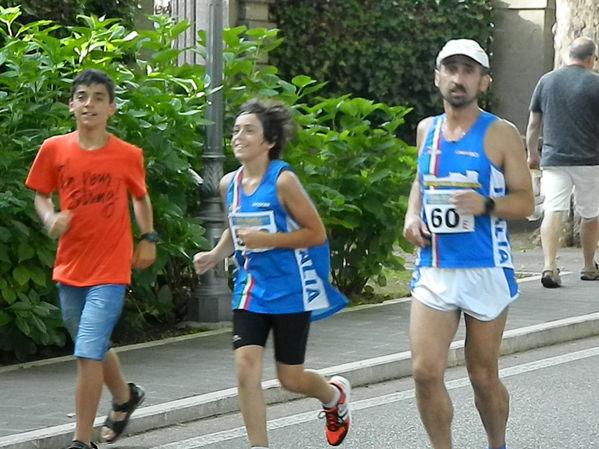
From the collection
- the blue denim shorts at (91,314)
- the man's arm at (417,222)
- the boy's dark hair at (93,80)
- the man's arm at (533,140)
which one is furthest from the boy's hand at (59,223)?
the man's arm at (533,140)

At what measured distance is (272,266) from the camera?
6395 millimetres

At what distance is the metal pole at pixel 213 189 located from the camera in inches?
413

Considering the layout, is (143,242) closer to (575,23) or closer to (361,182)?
(361,182)

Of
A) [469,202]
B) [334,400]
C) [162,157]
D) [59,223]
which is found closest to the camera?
[469,202]

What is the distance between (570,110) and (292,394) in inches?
214

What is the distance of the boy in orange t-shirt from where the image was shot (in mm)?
6762

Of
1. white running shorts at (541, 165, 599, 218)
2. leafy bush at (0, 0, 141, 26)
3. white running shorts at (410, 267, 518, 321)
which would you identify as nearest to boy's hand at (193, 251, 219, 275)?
white running shorts at (410, 267, 518, 321)

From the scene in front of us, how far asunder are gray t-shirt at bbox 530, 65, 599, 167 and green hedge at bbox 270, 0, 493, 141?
694 centimetres

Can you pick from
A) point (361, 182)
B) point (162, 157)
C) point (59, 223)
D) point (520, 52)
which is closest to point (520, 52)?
point (520, 52)

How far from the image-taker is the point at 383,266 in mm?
12141

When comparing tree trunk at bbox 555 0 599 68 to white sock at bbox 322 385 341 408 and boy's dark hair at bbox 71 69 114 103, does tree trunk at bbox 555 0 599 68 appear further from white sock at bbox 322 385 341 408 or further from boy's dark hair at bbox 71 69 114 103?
boy's dark hair at bbox 71 69 114 103

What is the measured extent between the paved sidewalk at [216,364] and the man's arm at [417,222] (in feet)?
7.03

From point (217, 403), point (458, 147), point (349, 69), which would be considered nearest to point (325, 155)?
point (217, 403)

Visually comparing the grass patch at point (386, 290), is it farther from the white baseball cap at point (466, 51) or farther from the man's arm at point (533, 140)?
the white baseball cap at point (466, 51)
